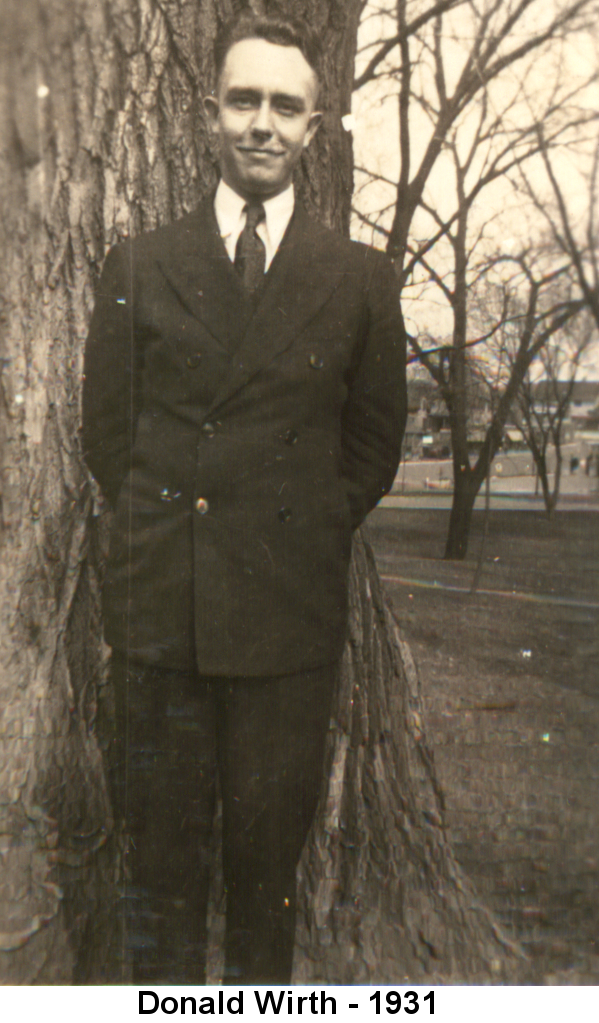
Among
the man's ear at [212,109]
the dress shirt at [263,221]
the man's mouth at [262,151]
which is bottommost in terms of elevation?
the dress shirt at [263,221]

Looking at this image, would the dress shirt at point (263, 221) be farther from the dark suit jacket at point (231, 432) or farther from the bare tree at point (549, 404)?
the bare tree at point (549, 404)

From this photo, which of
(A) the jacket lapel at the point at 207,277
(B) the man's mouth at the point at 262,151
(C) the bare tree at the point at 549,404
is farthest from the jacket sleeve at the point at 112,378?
(C) the bare tree at the point at 549,404

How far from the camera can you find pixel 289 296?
1.71 m

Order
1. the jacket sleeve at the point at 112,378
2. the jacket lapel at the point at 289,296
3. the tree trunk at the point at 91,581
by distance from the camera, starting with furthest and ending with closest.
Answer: the tree trunk at the point at 91,581 < the jacket sleeve at the point at 112,378 < the jacket lapel at the point at 289,296

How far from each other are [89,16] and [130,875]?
75.5 inches

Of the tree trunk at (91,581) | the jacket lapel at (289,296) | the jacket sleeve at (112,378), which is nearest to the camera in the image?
the jacket lapel at (289,296)

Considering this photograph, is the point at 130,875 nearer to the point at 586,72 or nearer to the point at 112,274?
the point at 112,274

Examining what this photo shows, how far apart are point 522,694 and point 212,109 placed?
57.1 inches

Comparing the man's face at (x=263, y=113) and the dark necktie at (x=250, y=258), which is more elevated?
the man's face at (x=263, y=113)

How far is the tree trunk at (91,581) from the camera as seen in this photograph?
1.90m

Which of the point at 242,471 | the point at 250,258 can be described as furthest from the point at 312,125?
the point at 242,471

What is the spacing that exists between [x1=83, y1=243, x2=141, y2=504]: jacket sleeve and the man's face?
30 centimetres

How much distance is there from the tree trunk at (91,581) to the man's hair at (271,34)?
0.43 ft

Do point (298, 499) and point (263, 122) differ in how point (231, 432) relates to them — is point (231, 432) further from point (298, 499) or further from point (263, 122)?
point (263, 122)
